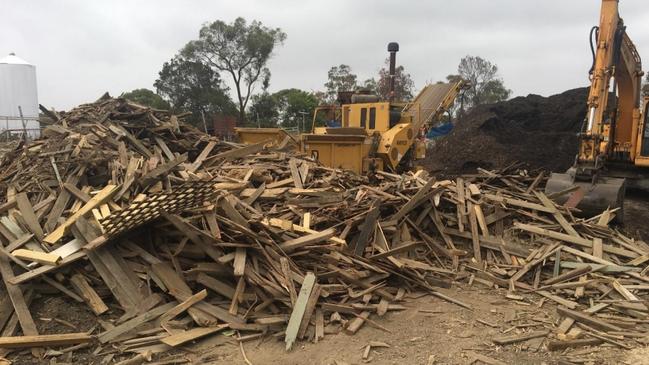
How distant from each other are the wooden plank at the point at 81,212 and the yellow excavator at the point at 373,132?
5.87 meters

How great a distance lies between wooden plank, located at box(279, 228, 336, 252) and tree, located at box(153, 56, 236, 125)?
106 ft

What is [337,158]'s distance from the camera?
11555 millimetres

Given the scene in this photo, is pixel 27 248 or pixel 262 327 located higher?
pixel 27 248

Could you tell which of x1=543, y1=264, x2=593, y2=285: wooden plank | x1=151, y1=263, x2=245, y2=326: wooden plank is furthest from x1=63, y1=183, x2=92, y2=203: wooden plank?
x1=543, y1=264, x2=593, y2=285: wooden plank

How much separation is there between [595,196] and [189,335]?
24.0 ft

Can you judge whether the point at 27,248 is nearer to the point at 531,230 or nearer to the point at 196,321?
the point at 196,321

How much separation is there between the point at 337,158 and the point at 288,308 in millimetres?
6615

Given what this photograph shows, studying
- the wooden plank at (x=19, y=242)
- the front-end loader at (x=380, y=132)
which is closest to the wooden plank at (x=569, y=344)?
the wooden plank at (x=19, y=242)

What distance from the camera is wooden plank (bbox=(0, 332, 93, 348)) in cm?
446

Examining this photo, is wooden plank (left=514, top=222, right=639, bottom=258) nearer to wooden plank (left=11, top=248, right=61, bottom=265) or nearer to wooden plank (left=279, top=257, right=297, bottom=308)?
wooden plank (left=279, top=257, right=297, bottom=308)

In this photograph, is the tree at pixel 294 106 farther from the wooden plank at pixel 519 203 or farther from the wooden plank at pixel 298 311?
the wooden plank at pixel 298 311

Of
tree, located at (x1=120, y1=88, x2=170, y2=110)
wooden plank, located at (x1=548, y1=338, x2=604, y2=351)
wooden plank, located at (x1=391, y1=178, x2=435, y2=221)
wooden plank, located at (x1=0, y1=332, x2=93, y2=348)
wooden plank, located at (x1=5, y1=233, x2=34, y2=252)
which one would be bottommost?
wooden plank, located at (x1=548, y1=338, x2=604, y2=351)

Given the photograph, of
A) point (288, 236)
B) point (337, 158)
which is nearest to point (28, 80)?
point (337, 158)

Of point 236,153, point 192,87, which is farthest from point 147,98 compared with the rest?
point 236,153
